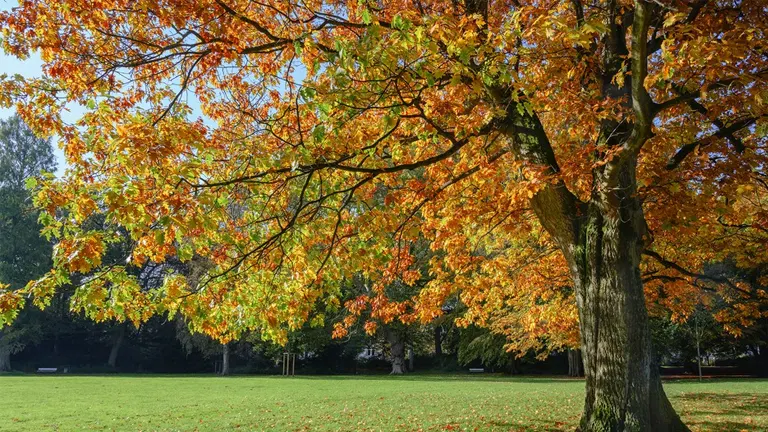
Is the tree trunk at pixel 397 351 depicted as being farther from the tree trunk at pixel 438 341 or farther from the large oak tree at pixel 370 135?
the large oak tree at pixel 370 135

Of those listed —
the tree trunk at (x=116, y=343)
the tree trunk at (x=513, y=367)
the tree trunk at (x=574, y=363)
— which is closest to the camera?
the tree trunk at (x=574, y=363)

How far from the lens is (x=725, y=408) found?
44.1ft

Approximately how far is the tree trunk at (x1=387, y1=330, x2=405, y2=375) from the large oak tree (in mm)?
29559

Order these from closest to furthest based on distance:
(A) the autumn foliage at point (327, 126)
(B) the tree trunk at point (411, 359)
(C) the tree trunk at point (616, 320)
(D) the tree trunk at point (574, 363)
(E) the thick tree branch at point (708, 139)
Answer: (A) the autumn foliage at point (327, 126), (C) the tree trunk at point (616, 320), (E) the thick tree branch at point (708, 139), (D) the tree trunk at point (574, 363), (B) the tree trunk at point (411, 359)

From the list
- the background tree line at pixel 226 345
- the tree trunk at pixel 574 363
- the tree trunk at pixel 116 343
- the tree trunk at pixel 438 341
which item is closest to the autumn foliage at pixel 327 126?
the background tree line at pixel 226 345

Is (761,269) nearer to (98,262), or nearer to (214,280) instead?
(214,280)

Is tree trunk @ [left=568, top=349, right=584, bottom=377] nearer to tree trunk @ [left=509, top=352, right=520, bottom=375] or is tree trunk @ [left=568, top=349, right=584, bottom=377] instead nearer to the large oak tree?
tree trunk @ [left=509, top=352, right=520, bottom=375]

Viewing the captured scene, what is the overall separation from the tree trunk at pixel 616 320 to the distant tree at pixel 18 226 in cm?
4304

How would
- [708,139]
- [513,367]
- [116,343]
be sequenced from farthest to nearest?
1. [116,343]
2. [513,367]
3. [708,139]

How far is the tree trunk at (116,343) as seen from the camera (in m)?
45.4

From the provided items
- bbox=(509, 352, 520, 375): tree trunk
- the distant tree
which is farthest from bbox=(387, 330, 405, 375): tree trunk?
the distant tree

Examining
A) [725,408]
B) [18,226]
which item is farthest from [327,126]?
[18,226]

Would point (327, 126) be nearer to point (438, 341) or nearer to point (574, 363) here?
point (574, 363)

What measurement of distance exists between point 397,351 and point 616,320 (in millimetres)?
32799
